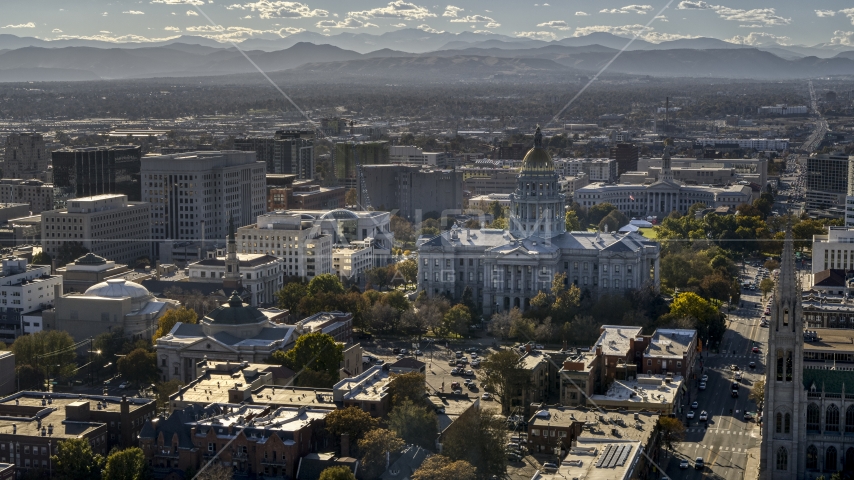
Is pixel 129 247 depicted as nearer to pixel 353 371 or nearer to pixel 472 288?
pixel 472 288

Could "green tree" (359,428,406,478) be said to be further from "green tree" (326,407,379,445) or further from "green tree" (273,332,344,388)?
"green tree" (273,332,344,388)

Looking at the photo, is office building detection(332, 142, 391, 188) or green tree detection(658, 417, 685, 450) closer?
green tree detection(658, 417, 685, 450)

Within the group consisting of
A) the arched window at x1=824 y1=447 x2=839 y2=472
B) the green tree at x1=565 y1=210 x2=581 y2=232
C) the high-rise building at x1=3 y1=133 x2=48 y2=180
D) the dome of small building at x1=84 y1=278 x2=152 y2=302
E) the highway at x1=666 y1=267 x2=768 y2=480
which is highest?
the high-rise building at x1=3 y1=133 x2=48 y2=180

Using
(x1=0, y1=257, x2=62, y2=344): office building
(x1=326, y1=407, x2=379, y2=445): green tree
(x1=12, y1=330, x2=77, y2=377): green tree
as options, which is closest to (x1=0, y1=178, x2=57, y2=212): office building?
(x1=0, y1=257, x2=62, y2=344): office building

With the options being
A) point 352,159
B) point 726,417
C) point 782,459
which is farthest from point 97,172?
point 782,459

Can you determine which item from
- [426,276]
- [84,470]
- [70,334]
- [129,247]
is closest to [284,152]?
[129,247]

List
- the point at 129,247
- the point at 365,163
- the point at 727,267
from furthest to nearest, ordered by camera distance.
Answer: the point at 365,163 → the point at 129,247 → the point at 727,267

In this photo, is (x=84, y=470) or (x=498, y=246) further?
(x=498, y=246)

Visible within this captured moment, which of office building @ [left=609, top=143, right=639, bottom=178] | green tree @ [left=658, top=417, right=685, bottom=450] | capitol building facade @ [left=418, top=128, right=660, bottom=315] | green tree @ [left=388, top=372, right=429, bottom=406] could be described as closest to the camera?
green tree @ [left=388, top=372, right=429, bottom=406]
